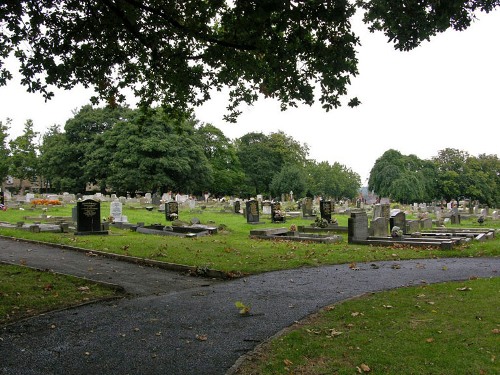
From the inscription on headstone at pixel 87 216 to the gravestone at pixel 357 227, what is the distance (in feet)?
34.1

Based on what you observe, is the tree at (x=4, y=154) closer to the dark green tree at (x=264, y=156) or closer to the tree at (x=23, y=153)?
the tree at (x=23, y=153)

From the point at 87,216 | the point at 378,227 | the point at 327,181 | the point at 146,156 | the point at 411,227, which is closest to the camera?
the point at 378,227

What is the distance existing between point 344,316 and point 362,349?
1.52 meters

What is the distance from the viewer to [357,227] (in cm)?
1670

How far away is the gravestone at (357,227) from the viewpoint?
1664 cm

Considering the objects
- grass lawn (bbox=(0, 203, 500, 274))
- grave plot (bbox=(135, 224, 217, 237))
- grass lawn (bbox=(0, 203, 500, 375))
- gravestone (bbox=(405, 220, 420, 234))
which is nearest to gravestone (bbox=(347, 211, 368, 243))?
grass lawn (bbox=(0, 203, 500, 274))

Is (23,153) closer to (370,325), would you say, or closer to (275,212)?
(275,212)

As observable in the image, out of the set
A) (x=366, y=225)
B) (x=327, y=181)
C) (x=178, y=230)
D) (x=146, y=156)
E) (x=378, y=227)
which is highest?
(x=146, y=156)

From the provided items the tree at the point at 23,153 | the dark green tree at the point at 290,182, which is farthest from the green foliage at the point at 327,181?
the tree at the point at 23,153

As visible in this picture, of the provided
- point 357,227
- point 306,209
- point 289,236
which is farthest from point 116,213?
point 306,209

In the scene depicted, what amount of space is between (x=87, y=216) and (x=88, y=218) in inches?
4.0

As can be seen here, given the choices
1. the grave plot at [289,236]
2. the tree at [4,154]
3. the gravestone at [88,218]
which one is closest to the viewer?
the grave plot at [289,236]

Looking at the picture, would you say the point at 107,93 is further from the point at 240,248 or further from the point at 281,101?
the point at 240,248

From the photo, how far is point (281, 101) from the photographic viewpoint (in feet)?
37.3
